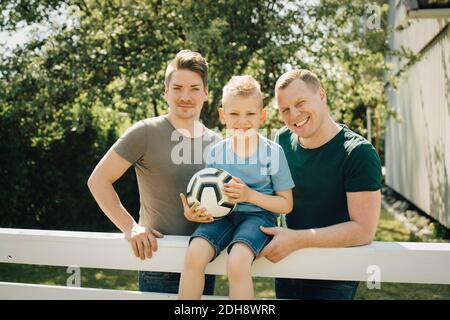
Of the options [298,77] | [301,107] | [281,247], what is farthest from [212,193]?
[298,77]

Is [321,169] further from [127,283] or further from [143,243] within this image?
[127,283]

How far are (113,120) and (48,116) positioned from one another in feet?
5.49

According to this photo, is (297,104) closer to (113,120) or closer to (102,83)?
(102,83)

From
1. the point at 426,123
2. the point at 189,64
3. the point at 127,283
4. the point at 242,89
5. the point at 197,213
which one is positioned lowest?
the point at 127,283

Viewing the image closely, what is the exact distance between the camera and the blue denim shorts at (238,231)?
1965 mm

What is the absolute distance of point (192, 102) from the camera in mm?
2465

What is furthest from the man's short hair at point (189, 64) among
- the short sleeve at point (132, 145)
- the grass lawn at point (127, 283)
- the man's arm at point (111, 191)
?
the grass lawn at point (127, 283)

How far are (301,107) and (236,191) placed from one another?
59 cm

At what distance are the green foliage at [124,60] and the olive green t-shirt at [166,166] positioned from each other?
469 cm

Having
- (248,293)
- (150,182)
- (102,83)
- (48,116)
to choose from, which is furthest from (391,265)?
(48,116)

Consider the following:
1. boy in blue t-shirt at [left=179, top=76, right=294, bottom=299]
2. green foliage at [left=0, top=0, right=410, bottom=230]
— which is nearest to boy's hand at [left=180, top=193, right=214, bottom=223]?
boy in blue t-shirt at [left=179, top=76, right=294, bottom=299]

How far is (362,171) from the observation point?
7.05 feet

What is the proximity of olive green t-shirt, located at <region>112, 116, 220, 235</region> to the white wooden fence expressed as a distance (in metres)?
0.32

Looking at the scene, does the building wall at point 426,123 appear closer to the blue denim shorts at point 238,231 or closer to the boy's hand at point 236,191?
the blue denim shorts at point 238,231
